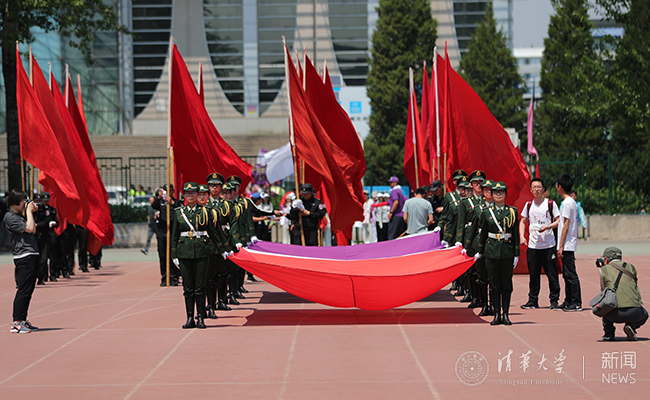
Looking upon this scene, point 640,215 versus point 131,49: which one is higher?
point 131,49

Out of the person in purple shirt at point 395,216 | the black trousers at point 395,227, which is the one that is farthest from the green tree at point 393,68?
the black trousers at point 395,227

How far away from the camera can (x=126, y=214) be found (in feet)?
75.6

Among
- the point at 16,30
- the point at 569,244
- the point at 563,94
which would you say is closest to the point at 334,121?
the point at 569,244

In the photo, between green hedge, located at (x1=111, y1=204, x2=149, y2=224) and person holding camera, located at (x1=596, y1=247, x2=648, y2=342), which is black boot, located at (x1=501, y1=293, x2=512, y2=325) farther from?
green hedge, located at (x1=111, y1=204, x2=149, y2=224)

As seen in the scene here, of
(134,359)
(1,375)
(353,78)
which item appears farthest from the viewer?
(353,78)

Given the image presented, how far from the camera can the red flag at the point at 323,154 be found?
1207cm

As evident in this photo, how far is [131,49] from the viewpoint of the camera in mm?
50188

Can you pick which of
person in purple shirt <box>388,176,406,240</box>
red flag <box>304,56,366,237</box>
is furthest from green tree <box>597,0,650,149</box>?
red flag <box>304,56,366,237</box>

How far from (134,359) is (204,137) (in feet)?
22.2

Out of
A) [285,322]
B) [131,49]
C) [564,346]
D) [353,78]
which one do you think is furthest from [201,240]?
[131,49]

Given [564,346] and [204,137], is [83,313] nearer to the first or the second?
[204,137]

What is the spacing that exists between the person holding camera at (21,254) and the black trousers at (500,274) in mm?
5429

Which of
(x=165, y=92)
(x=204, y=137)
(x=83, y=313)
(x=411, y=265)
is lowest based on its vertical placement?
(x=83, y=313)

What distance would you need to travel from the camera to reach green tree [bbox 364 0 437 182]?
112 feet
